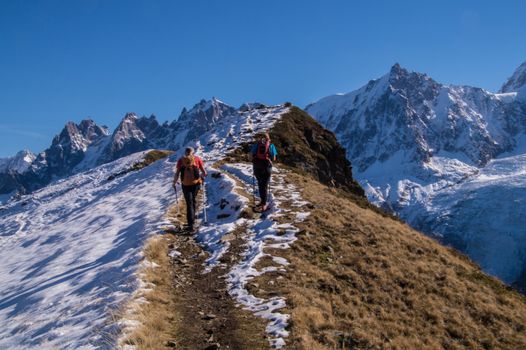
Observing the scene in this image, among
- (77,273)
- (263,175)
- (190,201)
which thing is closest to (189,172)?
(190,201)

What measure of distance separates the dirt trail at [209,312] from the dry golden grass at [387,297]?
1.14m

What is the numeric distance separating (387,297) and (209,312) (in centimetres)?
518

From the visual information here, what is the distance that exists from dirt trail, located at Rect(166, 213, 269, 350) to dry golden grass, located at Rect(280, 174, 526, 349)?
1.14 m

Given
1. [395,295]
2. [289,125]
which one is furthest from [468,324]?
[289,125]

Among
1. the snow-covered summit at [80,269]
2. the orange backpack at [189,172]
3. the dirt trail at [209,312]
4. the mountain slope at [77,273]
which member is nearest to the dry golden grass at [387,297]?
the dirt trail at [209,312]

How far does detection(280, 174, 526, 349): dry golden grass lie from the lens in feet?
35.7

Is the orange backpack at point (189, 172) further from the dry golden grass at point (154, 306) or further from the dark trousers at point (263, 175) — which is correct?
the dry golden grass at point (154, 306)

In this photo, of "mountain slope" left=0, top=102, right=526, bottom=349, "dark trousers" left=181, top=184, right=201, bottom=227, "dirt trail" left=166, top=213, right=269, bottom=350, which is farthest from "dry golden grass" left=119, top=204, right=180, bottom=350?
"dark trousers" left=181, top=184, right=201, bottom=227

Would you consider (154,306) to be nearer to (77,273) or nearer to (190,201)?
(77,273)

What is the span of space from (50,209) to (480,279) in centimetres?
3616

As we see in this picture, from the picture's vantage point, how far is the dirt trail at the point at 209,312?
10.2m

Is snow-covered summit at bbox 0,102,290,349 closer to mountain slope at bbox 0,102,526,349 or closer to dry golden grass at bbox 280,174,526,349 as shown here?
mountain slope at bbox 0,102,526,349

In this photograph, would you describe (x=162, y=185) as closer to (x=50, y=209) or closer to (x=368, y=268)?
(x=50, y=209)

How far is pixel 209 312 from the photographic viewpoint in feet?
38.8
